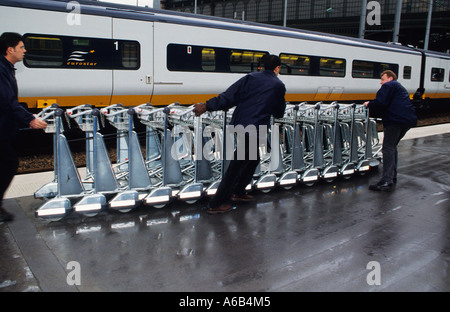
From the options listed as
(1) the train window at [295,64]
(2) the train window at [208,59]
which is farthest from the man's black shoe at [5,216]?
(1) the train window at [295,64]

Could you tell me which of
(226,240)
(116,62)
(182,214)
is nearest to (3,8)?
(116,62)

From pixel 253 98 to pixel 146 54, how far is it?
6333 millimetres

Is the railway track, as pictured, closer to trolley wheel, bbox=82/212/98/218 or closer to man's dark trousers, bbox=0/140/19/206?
trolley wheel, bbox=82/212/98/218

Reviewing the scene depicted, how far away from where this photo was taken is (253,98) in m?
4.88

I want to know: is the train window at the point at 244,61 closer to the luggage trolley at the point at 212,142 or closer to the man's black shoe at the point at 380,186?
the luggage trolley at the point at 212,142

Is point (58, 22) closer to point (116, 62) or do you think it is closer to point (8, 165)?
point (116, 62)

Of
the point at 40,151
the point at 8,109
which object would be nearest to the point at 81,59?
the point at 40,151

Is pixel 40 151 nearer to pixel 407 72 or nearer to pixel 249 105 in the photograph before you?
pixel 249 105

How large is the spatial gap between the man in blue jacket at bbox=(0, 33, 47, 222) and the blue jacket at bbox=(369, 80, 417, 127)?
15.0ft

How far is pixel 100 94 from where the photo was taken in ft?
32.5

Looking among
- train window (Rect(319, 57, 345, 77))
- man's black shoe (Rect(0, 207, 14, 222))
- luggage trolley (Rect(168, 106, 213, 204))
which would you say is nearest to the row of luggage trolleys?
luggage trolley (Rect(168, 106, 213, 204))

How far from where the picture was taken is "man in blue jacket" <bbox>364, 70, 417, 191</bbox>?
237 inches

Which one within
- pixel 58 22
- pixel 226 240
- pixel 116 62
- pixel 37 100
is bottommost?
pixel 226 240

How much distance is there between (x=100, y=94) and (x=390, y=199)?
277 inches
